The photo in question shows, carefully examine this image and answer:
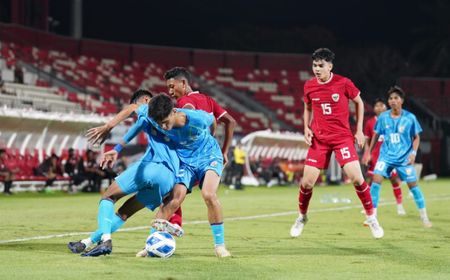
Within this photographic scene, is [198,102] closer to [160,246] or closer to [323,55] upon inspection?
[160,246]

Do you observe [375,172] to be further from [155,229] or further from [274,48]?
[274,48]

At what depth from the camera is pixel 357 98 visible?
38.4 ft

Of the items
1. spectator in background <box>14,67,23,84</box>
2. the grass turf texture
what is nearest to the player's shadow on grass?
the grass turf texture

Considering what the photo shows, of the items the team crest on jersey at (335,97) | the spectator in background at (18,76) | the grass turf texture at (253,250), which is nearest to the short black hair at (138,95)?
the grass turf texture at (253,250)

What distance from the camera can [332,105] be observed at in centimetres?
1159

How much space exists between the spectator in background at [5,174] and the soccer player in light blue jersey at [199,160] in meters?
15.8

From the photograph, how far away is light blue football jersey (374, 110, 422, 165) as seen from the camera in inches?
588

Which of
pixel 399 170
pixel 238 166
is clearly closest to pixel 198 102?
pixel 399 170

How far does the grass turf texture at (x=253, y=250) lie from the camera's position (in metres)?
7.86

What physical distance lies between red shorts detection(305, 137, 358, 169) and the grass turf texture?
992 mm

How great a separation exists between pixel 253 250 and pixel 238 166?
74.2ft

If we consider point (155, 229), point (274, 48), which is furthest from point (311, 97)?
point (274, 48)

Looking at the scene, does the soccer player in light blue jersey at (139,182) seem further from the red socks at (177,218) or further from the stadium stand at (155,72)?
the stadium stand at (155,72)

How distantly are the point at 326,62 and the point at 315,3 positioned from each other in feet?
208
